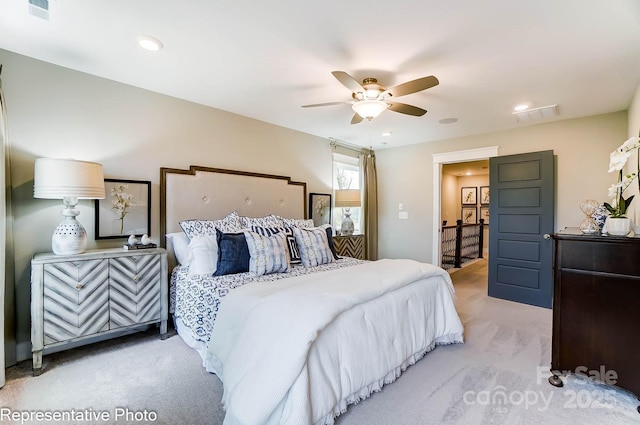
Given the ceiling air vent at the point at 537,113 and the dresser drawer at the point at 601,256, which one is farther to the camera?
the ceiling air vent at the point at 537,113

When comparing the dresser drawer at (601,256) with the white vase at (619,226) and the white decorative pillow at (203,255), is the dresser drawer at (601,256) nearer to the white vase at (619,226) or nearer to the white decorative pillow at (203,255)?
the white vase at (619,226)

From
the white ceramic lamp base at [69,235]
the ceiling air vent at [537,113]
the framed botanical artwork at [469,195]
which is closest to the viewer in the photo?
the white ceramic lamp base at [69,235]

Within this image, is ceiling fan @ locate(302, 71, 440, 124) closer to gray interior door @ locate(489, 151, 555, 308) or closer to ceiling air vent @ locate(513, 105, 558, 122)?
ceiling air vent @ locate(513, 105, 558, 122)

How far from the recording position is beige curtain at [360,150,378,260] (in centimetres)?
563

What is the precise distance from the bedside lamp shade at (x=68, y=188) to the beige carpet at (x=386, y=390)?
985 millimetres

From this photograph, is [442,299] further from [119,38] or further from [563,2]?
[119,38]

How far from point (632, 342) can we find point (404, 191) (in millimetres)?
3858

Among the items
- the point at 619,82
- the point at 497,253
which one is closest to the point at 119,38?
the point at 619,82

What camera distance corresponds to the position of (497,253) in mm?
4418

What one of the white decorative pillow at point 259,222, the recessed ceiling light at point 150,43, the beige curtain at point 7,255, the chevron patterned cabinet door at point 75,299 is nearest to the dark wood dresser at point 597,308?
the white decorative pillow at point 259,222

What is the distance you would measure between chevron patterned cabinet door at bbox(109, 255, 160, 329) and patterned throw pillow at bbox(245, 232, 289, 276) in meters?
0.92

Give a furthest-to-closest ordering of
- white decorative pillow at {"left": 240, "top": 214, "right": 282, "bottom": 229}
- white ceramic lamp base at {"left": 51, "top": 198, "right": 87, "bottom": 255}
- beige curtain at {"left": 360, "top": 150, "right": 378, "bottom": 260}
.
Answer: beige curtain at {"left": 360, "top": 150, "right": 378, "bottom": 260} < white decorative pillow at {"left": 240, "top": 214, "right": 282, "bottom": 229} < white ceramic lamp base at {"left": 51, "top": 198, "right": 87, "bottom": 255}

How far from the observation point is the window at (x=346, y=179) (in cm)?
529

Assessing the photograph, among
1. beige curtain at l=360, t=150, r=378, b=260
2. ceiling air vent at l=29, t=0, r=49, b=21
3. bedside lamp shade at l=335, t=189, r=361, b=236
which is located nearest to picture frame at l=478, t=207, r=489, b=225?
beige curtain at l=360, t=150, r=378, b=260
